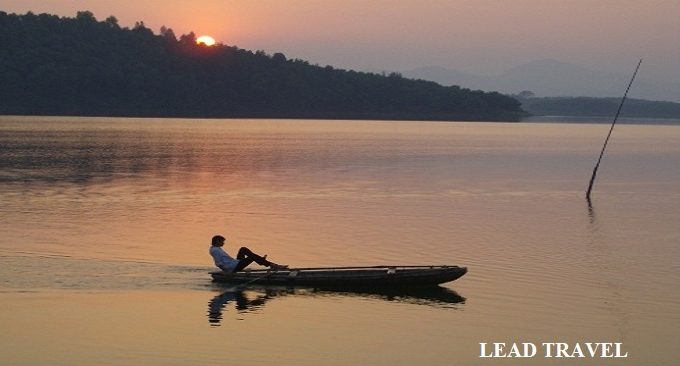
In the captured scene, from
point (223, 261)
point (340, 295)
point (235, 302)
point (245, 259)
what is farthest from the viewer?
point (245, 259)

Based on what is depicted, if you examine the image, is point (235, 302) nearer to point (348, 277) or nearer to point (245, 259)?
point (245, 259)

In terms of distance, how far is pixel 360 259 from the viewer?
3059 centimetres

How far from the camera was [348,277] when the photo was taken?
974 inches

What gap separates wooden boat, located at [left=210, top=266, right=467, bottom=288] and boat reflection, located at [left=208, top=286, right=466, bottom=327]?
149mm

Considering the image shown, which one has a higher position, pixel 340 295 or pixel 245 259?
pixel 245 259

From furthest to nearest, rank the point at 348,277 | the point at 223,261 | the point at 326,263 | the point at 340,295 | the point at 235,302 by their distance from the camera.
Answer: the point at 326,263 → the point at 223,261 → the point at 348,277 → the point at 340,295 → the point at 235,302

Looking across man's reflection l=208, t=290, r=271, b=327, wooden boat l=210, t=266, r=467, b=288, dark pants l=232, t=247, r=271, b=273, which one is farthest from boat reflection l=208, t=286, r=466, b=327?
dark pants l=232, t=247, r=271, b=273

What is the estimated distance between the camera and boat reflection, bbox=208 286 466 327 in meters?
23.7

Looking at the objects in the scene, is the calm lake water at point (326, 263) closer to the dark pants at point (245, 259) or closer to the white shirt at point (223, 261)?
the white shirt at point (223, 261)

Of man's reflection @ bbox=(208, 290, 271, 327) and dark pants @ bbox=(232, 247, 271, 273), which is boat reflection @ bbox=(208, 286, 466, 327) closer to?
man's reflection @ bbox=(208, 290, 271, 327)

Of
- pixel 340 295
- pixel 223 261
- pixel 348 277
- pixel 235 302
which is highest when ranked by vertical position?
pixel 223 261

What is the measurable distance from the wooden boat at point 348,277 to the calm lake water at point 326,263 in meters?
0.28

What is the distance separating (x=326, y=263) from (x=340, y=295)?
17.5 ft

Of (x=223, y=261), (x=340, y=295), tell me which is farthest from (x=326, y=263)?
(x=340, y=295)
